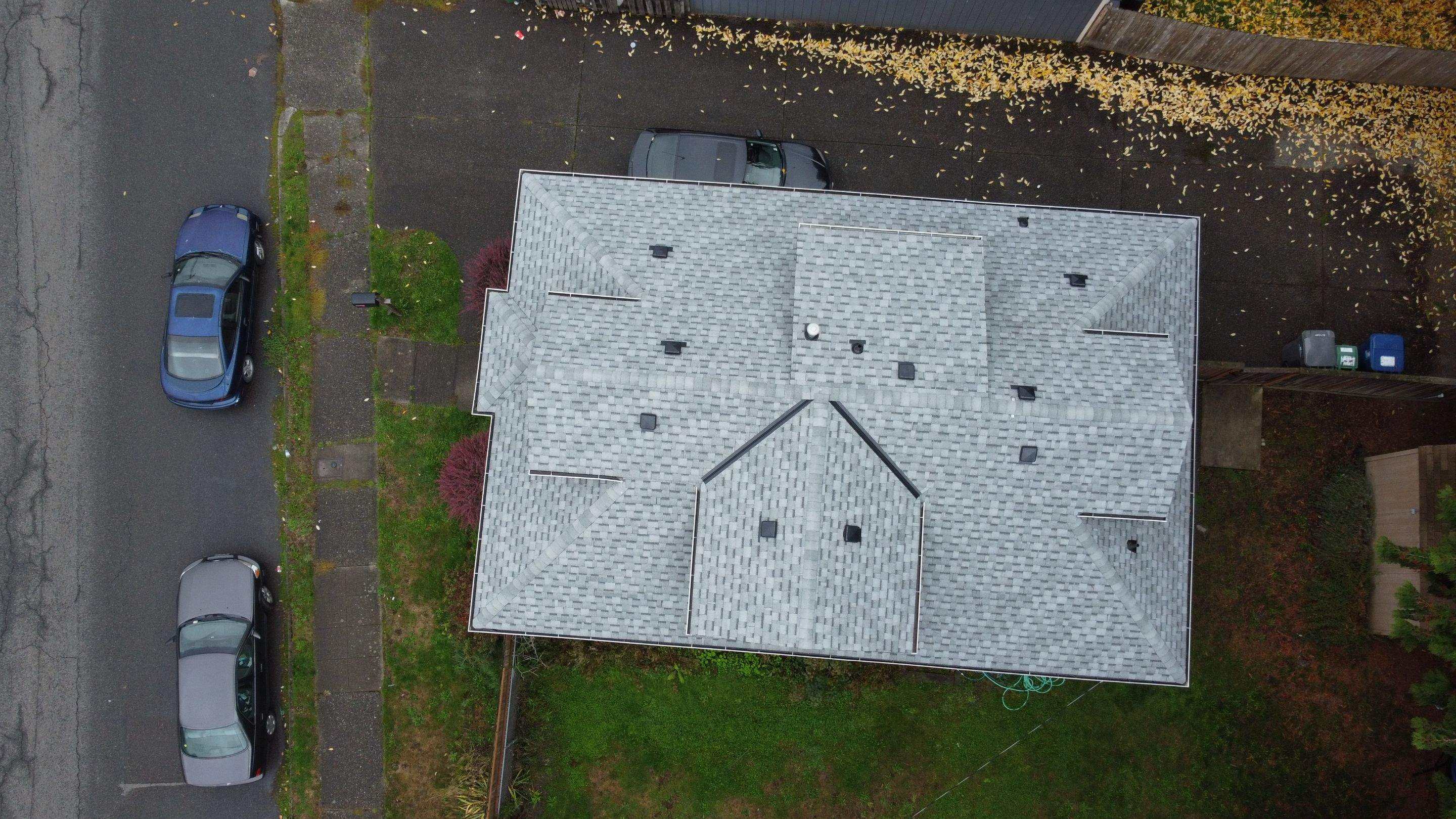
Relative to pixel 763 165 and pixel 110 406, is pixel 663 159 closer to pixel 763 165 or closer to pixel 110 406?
pixel 763 165

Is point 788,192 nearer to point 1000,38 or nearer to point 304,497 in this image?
point 1000,38

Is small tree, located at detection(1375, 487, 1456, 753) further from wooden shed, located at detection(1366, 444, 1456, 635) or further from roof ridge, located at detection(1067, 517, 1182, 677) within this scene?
roof ridge, located at detection(1067, 517, 1182, 677)

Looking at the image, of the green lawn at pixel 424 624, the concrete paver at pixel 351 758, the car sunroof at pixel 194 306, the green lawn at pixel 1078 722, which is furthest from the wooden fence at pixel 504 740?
the car sunroof at pixel 194 306

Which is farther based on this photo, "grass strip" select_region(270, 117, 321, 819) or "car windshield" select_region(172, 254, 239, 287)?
"grass strip" select_region(270, 117, 321, 819)

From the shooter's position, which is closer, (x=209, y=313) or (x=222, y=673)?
(x=222, y=673)

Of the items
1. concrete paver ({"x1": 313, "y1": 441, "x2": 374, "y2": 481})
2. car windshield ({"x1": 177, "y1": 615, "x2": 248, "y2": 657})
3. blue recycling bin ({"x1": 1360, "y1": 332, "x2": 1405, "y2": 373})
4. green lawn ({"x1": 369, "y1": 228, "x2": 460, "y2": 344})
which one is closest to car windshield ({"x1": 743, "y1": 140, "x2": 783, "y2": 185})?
green lawn ({"x1": 369, "y1": 228, "x2": 460, "y2": 344})

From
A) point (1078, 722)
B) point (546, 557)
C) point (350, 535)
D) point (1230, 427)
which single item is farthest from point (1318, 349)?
point (350, 535)
